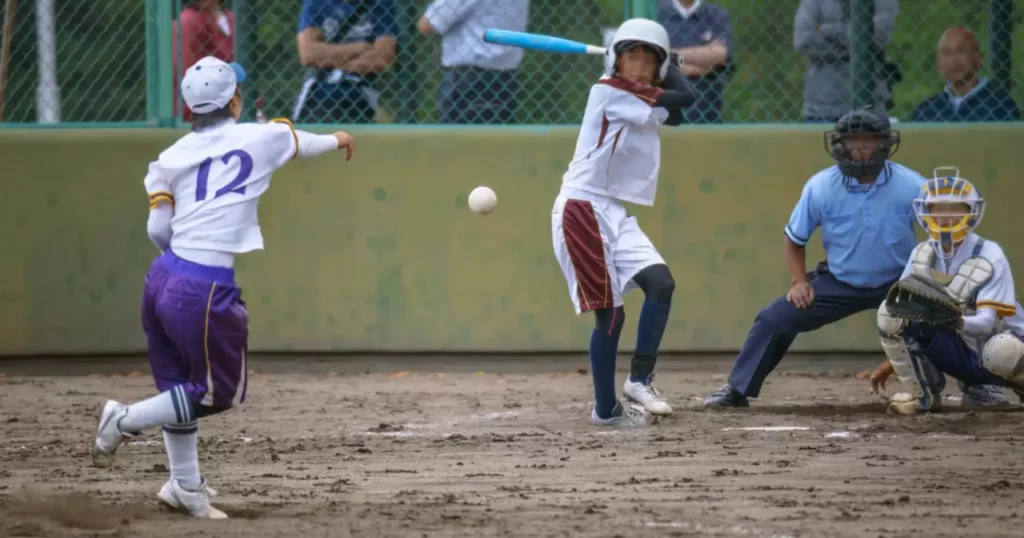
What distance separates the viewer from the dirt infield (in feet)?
16.5

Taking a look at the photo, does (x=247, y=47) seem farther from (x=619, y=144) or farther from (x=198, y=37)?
(x=619, y=144)

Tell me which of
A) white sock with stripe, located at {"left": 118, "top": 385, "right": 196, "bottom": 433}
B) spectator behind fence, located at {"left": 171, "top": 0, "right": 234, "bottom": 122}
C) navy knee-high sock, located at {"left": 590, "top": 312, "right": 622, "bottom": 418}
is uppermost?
spectator behind fence, located at {"left": 171, "top": 0, "right": 234, "bottom": 122}

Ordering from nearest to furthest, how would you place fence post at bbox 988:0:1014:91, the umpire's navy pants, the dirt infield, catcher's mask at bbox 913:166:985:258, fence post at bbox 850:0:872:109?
the dirt infield < catcher's mask at bbox 913:166:985:258 < the umpire's navy pants < fence post at bbox 850:0:872:109 < fence post at bbox 988:0:1014:91

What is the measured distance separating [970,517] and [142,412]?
2.87 meters

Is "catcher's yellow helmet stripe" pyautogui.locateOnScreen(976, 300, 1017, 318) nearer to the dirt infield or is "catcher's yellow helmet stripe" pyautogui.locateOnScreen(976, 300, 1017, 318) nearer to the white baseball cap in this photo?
the dirt infield

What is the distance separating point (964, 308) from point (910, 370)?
43 cm

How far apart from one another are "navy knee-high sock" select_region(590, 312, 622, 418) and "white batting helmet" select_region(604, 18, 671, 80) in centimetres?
123

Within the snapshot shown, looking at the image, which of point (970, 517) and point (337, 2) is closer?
point (970, 517)

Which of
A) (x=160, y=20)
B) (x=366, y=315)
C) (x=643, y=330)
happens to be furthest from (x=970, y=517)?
(x=160, y=20)

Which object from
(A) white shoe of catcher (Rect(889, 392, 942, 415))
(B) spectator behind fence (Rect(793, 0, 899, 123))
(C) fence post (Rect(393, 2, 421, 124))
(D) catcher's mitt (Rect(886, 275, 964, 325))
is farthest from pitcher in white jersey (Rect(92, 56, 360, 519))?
(B) spectator behind fence (Rect(793, 0, 899, 123))

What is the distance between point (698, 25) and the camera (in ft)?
31.3

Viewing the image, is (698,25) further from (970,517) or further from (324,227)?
(970,517)

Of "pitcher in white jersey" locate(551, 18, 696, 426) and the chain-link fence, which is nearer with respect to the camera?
"pitcher in white jersey" locate(551, 18, 696, 426)

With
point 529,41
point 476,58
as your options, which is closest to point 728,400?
point 529,41
